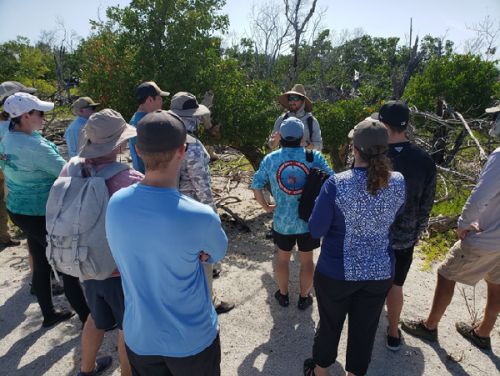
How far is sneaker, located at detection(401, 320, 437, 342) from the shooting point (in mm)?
3262

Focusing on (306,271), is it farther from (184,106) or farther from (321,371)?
(184,106)

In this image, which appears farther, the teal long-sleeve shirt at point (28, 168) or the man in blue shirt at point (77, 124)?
the man in blue shirt at point (77, 124)

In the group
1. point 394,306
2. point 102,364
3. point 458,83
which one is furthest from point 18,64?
point 394,306

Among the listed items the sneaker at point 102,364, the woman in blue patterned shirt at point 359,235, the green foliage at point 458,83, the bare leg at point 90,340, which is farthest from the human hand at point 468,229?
the green foliage at point 458,83

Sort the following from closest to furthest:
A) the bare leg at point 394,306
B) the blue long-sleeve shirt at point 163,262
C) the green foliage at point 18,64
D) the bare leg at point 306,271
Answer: the blue long-sleeve shirt at point 163,262 < the bare leg at point 394,306 < the bare leg at point 306,271 < the green foliage at point 18,64

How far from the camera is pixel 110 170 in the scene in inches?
85.0

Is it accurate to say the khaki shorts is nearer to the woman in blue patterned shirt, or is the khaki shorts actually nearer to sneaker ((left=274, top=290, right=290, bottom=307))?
the woman in blue patterned shirt

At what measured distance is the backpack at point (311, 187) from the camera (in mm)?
3043

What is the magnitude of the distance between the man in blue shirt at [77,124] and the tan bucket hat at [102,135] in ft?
7.09

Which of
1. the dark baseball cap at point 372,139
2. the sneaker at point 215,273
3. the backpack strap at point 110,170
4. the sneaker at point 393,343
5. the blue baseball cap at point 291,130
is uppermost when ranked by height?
the dark baseball cap at point 372,139

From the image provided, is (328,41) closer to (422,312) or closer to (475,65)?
(475,65)

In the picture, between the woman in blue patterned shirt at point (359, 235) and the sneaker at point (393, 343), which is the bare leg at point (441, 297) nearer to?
the sneaker at point (393, 343)

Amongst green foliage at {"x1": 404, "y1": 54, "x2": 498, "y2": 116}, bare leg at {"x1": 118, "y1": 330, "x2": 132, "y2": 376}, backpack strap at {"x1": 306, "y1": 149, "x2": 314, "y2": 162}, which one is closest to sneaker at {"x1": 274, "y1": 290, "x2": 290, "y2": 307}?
backpack strap at {"x1": 306, "y1": 149, "x2": 314, "y2": 162}

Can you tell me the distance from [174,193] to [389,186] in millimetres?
1276
